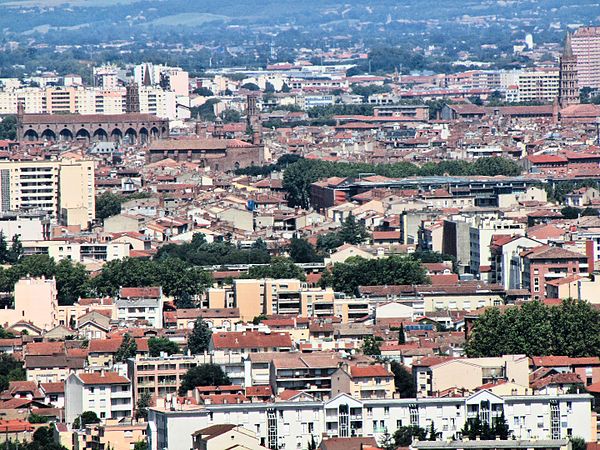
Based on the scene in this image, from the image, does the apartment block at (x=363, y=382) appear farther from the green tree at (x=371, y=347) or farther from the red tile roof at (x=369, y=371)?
the green tree at (x=371, y=347)

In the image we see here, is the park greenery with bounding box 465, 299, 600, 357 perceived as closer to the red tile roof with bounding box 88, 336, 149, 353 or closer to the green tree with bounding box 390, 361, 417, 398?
the green tree with bounding box 390, 361, 417, 398

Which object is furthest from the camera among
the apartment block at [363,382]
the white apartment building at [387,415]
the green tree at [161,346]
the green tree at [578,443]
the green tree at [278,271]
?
the green tree at [278,271]

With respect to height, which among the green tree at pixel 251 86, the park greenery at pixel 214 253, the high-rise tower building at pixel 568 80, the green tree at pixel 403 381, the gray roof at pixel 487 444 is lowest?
the green tree at pixel 251 86

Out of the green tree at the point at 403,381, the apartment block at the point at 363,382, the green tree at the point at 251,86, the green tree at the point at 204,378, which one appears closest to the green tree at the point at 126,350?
the green tree at the point at 204,378

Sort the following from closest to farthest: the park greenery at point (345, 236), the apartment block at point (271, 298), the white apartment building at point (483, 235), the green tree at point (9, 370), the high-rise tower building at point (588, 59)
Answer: the green tree at point (9, 370) → the apartment block at point (271, 298) → the white apartment building at point (483, 235) → the park greenery at point (345, 236) → the high-rise tower building at point (588, 59)

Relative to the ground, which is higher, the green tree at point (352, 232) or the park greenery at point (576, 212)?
the park greenery at point (576, 212)

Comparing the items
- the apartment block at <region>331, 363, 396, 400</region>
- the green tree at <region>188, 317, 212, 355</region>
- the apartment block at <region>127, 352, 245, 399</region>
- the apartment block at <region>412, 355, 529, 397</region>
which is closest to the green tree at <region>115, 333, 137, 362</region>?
the green tree at <region>188, 317, 212, 355</region>

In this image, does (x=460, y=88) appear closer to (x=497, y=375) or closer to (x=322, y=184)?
(x=322, y=184)

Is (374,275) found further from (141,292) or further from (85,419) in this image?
(85,419)

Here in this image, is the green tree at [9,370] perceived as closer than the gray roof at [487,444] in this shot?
No
